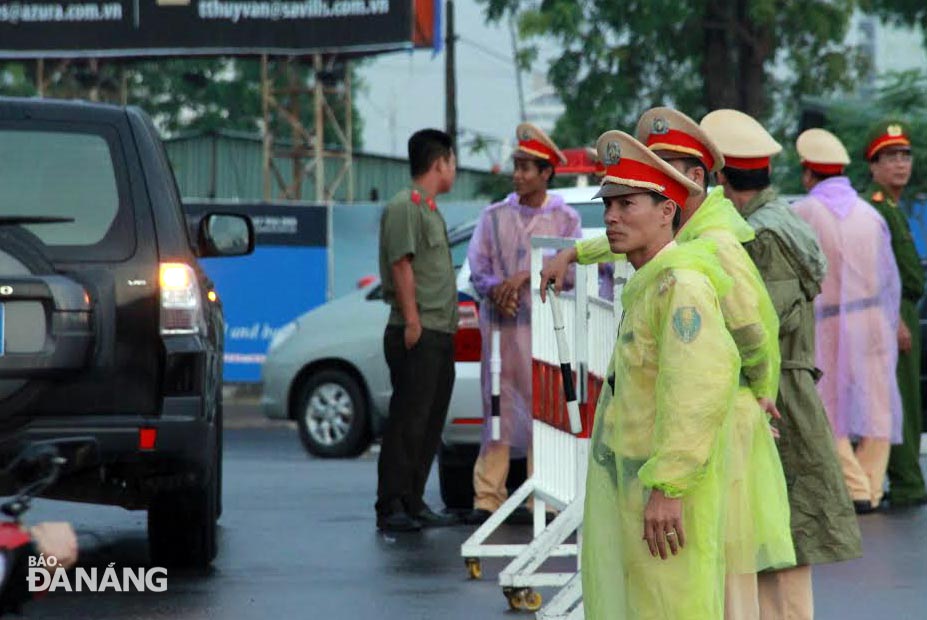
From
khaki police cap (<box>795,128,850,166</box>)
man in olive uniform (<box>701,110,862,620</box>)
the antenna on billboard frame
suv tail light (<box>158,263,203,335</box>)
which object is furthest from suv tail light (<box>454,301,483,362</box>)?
the antenna on billboard frame

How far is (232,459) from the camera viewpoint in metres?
16.4

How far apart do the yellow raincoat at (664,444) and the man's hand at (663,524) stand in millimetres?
29

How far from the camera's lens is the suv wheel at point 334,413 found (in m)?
16.5

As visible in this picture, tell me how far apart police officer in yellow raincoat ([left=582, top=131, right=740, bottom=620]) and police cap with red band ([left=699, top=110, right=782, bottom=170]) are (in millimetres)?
2001

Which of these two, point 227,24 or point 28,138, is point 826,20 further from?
point 28,138

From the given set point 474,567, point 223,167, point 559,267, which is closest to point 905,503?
point 474,567


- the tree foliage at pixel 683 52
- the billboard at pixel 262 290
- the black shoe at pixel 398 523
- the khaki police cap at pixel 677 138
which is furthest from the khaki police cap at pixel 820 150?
the tree foliage at pixel 683 52

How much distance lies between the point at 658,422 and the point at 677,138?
1.33 metres

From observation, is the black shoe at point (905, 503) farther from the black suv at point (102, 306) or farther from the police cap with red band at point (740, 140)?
the police cap with red band at point (740, 140)

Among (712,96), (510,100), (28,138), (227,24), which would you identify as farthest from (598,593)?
(510,100)

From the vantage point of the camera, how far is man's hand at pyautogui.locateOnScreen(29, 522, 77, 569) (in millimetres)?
3920

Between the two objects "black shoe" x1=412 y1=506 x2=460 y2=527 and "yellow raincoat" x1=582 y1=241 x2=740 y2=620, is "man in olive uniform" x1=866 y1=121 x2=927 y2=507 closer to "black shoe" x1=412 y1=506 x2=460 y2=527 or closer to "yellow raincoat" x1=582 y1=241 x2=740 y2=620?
"black shoe" x1=412 y1=506 x2=460 y2=527

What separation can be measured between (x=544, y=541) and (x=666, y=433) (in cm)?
332

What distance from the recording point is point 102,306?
8438 millimetres
